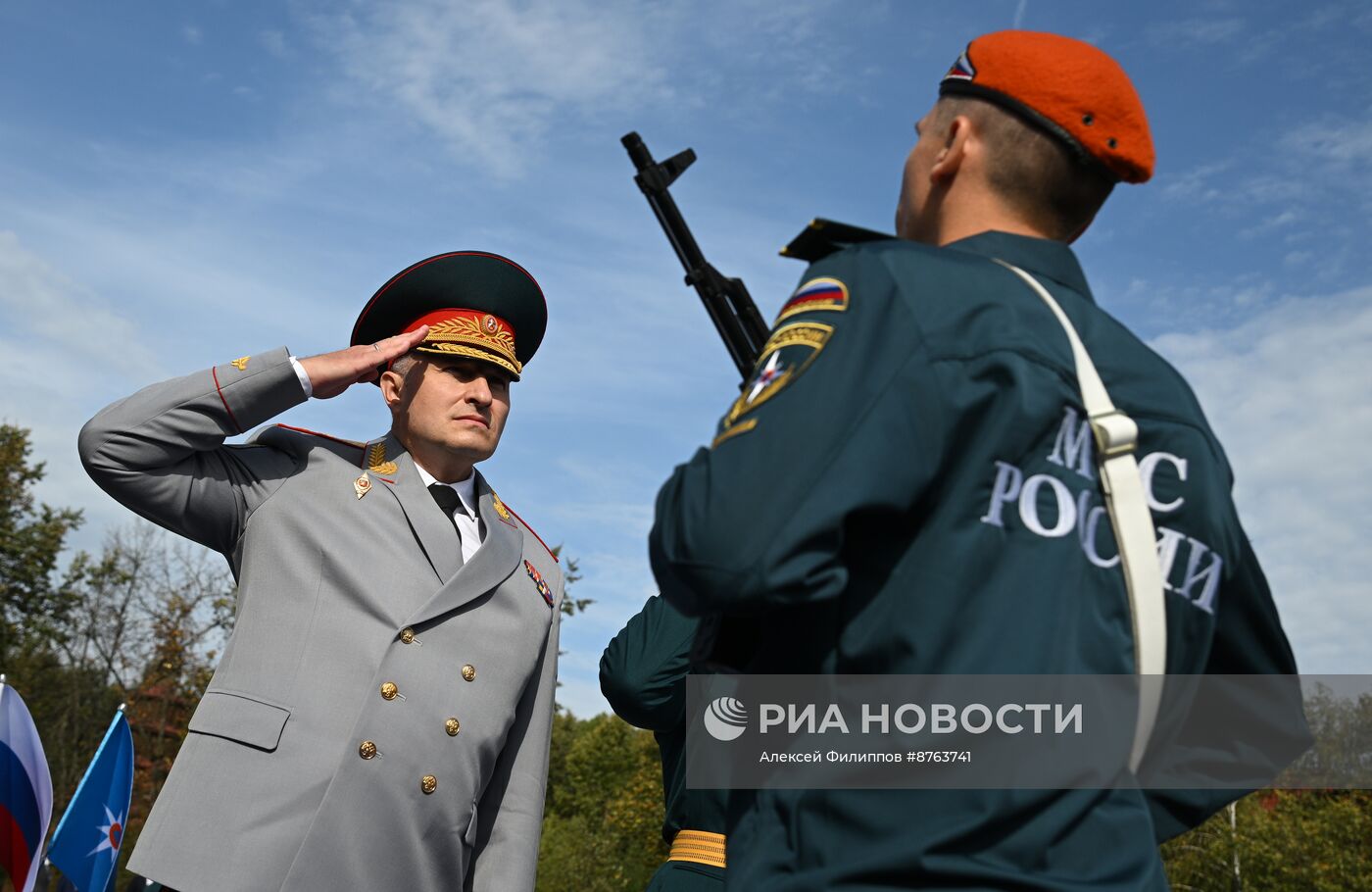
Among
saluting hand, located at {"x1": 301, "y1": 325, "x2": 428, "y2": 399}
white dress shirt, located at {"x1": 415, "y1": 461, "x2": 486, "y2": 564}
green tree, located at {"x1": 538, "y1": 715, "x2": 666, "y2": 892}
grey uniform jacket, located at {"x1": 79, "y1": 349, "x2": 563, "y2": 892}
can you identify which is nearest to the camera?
grey uniform jacket, located at {"x1": 79, "y1": 349, "x2": 563, "y2": 892}

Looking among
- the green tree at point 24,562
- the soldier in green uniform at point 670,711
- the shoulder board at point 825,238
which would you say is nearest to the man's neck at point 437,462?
the soldier in green uniform at point 670,711

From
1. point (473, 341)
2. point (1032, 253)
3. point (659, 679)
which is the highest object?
point (473, 341)

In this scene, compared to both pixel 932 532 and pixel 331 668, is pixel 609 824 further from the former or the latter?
pixel 932 532

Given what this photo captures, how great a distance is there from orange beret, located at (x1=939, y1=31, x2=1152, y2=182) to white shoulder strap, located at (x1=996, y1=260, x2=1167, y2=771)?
0.47 m

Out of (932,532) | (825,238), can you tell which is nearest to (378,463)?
(825,238)

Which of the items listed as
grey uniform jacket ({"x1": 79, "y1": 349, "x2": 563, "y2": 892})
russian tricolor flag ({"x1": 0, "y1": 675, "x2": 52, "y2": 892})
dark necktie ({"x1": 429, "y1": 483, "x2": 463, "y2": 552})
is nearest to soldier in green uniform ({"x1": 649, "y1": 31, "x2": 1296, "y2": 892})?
grey uniform jacket ({"x1": 79, "y1": 349, "x2": 563, "y2": 892})

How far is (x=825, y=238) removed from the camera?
2.08 metres

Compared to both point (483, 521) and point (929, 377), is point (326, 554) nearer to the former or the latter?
point (483, 521)

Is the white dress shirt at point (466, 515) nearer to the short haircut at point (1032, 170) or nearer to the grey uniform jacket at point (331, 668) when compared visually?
the grey uniform jacket at point (331, 668)

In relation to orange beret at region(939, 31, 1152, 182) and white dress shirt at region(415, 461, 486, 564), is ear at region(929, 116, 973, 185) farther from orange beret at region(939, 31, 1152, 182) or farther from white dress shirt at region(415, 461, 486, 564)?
white dress shirt at region(415, 461, 486, 564)

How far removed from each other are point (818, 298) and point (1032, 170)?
0.50 meters

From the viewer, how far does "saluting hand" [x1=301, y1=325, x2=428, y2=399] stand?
387cm

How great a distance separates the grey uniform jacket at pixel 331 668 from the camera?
133 inches

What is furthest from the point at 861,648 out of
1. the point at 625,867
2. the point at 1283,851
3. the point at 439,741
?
the point at 625,867
